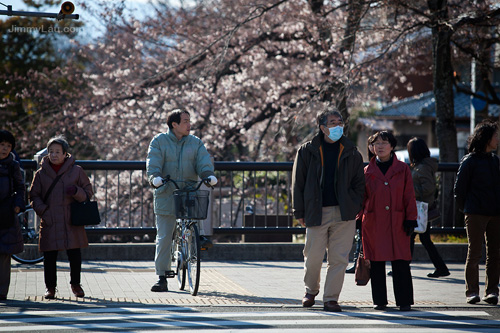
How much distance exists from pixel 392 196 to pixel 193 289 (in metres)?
2.26

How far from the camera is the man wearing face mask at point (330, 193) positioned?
6.74 m

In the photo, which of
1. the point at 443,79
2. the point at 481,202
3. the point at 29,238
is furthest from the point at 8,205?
the point at 443,79

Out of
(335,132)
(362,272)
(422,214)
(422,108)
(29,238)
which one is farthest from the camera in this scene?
(422,108)

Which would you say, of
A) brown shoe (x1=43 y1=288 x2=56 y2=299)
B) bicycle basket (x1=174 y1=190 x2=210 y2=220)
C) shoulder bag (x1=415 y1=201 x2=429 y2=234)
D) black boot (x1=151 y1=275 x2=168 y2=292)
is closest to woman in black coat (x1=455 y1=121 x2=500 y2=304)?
shoulder bag (x1=415 y1=201 x2=429 y2=234)

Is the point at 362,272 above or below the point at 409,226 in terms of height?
below

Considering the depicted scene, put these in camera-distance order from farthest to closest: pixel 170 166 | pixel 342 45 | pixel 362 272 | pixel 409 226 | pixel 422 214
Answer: pixel 342 45 → pixel 422 214 → pixel 170 166 → pixel 362 272 → pixel 409 226

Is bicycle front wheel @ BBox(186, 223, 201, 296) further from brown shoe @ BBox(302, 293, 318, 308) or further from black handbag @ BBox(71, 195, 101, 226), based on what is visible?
brown shoe @ BBox(302, 293, 318, 308)

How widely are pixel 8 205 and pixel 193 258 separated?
193 centimetres

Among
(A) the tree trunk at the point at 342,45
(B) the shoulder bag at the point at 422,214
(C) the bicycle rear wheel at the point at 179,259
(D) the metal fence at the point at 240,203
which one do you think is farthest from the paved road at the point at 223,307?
(A) the tree trunk at the point at 342,45

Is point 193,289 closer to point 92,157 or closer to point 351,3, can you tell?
point 351,3

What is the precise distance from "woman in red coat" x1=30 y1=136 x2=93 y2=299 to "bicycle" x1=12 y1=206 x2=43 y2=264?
262 centimetres

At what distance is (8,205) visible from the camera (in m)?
7.41

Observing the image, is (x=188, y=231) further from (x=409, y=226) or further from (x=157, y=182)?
(x=409, y=226)

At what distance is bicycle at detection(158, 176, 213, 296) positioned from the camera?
24.3 ft
